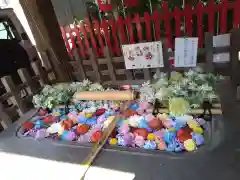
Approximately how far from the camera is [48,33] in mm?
2348

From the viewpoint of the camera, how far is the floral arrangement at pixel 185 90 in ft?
4.61

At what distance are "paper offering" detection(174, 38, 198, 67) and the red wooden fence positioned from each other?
0.90 ft

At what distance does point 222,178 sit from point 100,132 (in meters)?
0.76

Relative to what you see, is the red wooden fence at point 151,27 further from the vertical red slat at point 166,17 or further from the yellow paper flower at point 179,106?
the yellow paper flower at point 179,106

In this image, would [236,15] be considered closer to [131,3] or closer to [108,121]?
[131,3]

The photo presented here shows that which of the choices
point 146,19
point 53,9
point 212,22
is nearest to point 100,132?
point 146,19

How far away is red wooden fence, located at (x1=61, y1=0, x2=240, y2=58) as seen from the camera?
6.26 ft

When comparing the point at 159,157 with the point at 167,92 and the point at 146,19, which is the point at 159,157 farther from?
the point at 146,19

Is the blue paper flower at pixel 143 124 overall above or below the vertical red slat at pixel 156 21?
below

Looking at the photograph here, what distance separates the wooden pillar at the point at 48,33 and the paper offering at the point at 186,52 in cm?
121

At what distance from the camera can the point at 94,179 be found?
1.14 metres

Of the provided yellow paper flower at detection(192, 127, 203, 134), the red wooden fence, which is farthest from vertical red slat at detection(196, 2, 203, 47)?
yellow paper flower at detection(192, 127, 203, 134)

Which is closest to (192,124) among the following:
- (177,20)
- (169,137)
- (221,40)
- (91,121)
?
(169,137)

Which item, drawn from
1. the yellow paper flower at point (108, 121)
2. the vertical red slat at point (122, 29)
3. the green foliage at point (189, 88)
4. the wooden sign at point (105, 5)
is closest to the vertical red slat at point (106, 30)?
the vertical red slat at point (122, 29)
